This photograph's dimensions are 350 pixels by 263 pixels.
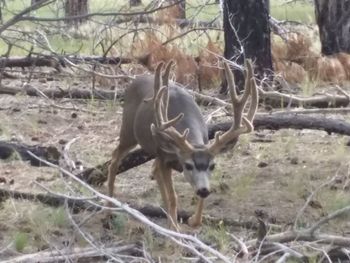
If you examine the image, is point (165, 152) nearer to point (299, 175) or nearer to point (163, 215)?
point (163, 215)

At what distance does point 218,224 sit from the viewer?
20.5 feet

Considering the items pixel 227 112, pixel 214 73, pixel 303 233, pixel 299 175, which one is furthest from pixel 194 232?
pixel 214 73

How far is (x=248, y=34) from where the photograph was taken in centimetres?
1059

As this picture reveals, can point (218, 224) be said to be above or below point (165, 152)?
below

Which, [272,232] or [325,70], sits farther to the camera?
[325,70]

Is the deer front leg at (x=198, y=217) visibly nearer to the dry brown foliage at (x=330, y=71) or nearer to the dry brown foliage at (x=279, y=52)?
the dry brown foliage at (x=330, y=71)

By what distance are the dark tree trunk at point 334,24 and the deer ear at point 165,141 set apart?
633cm

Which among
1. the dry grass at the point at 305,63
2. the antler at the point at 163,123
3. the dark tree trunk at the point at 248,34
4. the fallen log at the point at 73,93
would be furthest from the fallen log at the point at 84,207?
the dry grass at the point at 305,63

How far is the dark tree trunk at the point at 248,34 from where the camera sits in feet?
34.2

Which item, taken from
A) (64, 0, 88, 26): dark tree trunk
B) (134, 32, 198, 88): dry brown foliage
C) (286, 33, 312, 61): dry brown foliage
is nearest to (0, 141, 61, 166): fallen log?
(134, 32, 198, 88): dry brown foliage

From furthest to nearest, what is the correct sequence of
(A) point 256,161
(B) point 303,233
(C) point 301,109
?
(C) point 301,109
(A) point 256,161
(B) point 303,233

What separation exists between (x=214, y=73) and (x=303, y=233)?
578cm

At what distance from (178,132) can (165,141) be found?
10cm

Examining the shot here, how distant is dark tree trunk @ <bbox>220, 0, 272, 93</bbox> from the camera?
411 inches
